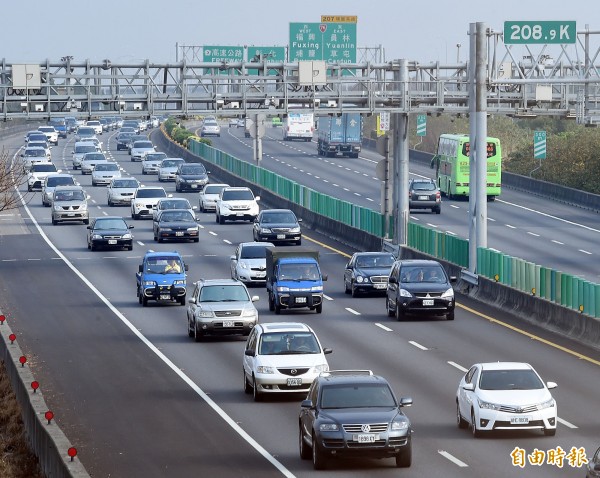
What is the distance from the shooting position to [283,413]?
30641 millimetres

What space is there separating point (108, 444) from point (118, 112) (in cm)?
3267

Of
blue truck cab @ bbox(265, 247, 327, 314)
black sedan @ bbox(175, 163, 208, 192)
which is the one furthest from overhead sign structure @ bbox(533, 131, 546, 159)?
blue truck cab @ bbox(265, 247, 327, 314)

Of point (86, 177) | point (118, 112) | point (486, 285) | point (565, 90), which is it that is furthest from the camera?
point (86, 177)

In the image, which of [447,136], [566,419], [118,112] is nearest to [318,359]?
[566,419]

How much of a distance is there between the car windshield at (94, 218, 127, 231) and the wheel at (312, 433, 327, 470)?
40632 mm

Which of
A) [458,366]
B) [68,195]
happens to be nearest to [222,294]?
[458,366]

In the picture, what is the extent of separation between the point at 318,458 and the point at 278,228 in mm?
40600

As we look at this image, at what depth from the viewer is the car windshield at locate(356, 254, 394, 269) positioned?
168 ft

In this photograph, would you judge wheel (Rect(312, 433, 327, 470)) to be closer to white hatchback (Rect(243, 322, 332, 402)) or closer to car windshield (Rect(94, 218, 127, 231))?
white hatchback (Rect(243, 322, 332, 402))

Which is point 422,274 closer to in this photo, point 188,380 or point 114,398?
point 188,380

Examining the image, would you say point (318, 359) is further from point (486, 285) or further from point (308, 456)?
point (486, 285)

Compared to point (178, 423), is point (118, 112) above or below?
above

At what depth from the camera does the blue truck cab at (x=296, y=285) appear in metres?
46.9

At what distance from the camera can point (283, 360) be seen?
31.6 meters
